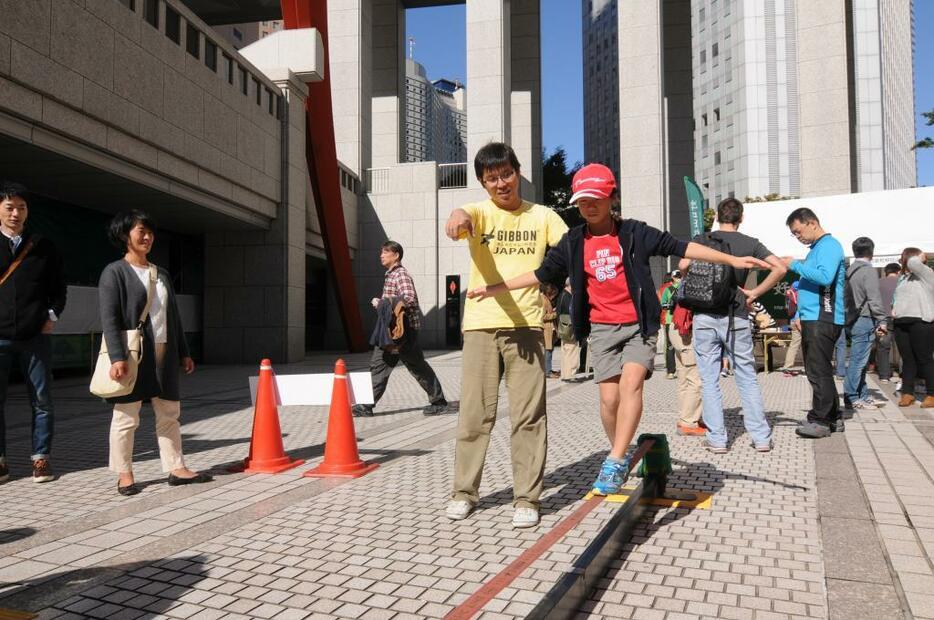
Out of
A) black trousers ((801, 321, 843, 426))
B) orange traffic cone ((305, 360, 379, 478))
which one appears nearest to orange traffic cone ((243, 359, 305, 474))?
orange traffic cone ((305, 360, 379, 478))

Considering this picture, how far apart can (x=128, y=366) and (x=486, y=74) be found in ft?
68.8

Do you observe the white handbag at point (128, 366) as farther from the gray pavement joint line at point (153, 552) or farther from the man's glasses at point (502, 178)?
the man's glasses at point (502, 178)

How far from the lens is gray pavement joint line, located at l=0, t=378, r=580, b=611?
2662 millimetres

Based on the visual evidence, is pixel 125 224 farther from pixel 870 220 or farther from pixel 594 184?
pixel 870 220

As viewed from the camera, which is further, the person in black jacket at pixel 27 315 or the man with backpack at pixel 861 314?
the man with backpack at pixel 861 314

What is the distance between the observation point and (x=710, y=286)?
538 cm

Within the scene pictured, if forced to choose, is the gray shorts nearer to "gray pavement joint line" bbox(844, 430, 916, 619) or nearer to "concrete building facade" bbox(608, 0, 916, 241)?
"gray pavement joint line" bbox(844, 430, 916, 619)

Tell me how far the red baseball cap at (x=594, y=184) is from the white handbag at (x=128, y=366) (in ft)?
9.06

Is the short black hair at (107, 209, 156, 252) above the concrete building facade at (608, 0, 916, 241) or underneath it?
underneath

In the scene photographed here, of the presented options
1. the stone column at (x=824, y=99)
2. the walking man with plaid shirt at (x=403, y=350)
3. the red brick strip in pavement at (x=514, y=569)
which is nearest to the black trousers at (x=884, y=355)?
the walking man with plaid shirt at (x=403, y=350)

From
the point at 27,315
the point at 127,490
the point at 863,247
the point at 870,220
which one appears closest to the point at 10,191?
the point at 27,315

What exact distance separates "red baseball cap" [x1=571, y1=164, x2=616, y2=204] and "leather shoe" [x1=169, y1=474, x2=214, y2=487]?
2.99 meters

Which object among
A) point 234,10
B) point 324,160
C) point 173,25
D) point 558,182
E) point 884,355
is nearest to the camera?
point 884,355

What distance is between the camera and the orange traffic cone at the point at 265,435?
4.94m
